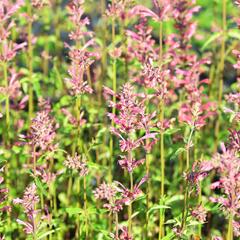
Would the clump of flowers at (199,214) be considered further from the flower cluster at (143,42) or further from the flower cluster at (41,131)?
the flower cluster at (143,42)

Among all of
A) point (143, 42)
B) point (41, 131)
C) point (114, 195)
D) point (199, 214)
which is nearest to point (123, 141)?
point (114, 195)

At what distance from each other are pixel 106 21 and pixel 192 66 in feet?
4.25

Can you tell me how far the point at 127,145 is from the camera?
13.9ft

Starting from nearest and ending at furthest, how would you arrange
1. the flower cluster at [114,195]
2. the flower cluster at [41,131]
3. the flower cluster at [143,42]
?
1. the flower cluster at [114,195]
2. the flower cluster at [41,131]
3. the flower cluster at [143,42]

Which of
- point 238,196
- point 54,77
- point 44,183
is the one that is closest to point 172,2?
point 54,77

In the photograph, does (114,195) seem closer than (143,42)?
Yes

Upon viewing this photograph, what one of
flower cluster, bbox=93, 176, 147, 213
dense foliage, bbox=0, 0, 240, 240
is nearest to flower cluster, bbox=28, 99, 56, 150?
dense foliage, bbox=0, 0, 240, 240

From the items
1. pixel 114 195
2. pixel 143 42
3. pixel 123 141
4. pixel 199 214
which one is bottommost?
pixel 199 214

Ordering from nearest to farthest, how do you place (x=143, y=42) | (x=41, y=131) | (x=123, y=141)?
1. (x=123, y=141)
2. (x=41, y=131)
3. (x=143, y=42)

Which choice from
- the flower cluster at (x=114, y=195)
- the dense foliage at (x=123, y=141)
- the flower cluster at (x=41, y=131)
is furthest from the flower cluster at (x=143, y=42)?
the flower cluster at (x=114, y=195)

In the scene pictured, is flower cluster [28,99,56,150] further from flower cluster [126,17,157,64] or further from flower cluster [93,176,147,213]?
flower cluster [126,17,157,64]

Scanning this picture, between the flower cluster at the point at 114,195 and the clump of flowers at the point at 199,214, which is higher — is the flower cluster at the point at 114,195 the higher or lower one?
the higher one

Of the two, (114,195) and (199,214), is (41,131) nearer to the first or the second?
(114,195)

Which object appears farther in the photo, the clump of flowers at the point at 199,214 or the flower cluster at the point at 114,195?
the clump of flowers at the point at 199,214
